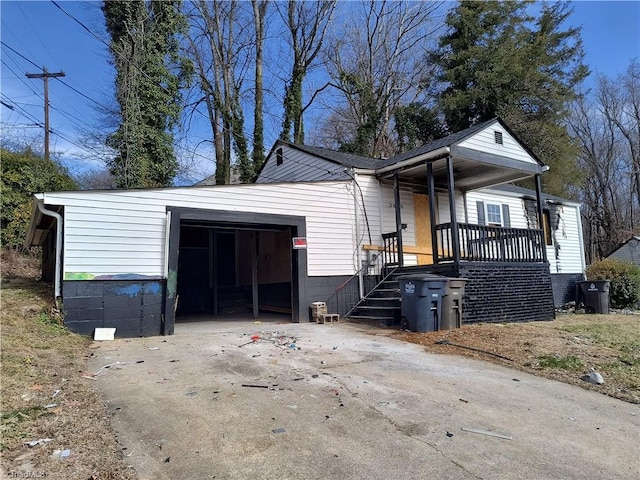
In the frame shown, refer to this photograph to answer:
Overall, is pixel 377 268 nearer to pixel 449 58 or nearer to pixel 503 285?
pixel 503 285

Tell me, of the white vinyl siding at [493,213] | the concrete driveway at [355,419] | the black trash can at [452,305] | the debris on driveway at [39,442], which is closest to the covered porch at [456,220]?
Answer: the black trash can at [452,305]

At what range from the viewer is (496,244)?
10336 mm

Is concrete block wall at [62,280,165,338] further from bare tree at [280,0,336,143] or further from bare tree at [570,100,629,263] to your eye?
bare tree at [570,100,629,263]

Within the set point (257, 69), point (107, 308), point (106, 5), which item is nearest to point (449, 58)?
point (257, 69)

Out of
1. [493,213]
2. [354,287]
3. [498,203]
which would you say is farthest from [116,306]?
[498,203]

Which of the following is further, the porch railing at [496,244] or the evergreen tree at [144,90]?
the evergreen tree at [144,90]

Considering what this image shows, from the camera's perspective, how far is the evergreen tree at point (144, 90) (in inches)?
587

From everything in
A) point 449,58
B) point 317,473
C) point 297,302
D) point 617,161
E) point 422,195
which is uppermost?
point 449,58

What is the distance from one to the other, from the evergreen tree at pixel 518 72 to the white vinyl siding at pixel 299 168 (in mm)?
11491

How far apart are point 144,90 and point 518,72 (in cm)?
1783

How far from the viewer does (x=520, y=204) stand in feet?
50.4

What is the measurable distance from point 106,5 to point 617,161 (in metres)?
34.7

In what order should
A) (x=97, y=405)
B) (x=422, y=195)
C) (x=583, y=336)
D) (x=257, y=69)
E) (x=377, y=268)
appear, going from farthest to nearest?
(x=257, y=69), (x=422, y=195), (x=377, y=268), (x=583, y=336), (x=97, y=405)

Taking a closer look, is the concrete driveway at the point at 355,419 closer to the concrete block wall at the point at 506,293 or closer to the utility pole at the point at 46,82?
the concrete block wall at the point at 506,293
